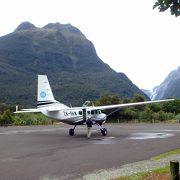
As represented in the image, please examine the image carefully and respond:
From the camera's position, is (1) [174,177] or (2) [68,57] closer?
(1) [174,177]

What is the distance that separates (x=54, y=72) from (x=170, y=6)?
484 feet

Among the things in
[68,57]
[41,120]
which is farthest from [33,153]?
[68,57]

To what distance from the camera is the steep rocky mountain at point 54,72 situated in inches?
4520

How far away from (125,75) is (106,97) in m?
109

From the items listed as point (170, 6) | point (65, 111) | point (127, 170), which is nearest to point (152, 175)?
point (127, 170)

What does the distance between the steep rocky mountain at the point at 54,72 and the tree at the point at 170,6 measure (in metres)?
94.6

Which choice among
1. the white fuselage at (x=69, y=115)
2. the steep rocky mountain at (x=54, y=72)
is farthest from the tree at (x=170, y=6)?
the steep rocky mountain at (x=54, y=72)

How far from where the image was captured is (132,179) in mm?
10211

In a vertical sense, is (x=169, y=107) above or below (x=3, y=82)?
below

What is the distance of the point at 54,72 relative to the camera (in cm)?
15500

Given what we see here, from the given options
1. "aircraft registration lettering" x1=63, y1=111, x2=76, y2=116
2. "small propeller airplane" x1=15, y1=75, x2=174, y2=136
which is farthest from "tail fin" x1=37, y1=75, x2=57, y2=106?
"aircraft registration lettering" x1=63, y1=111, x2=76, y2=116

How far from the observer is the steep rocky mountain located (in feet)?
377

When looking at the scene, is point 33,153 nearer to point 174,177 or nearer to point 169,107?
point 174,177

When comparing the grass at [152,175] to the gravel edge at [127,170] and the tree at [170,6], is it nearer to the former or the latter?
the gravel edge at [127,170]
